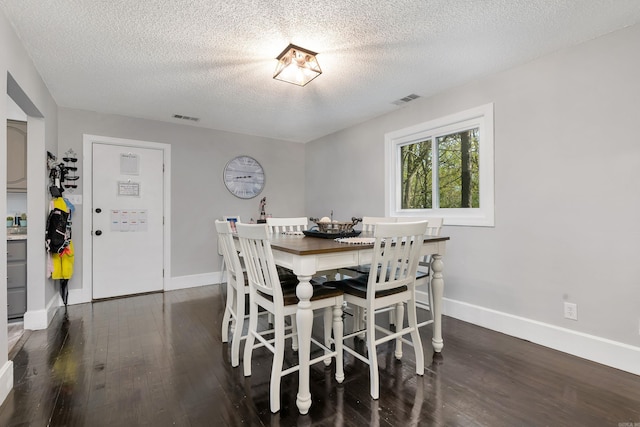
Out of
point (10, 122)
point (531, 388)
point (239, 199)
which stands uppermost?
point (10, 122)

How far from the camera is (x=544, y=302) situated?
239 cm

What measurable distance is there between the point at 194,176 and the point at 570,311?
14.3 feet

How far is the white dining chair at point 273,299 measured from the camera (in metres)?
1.61

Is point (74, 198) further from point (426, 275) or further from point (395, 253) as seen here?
point (426, 275)

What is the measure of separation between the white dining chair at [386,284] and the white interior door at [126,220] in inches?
121

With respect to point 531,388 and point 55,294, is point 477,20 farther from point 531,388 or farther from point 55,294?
point 55,294

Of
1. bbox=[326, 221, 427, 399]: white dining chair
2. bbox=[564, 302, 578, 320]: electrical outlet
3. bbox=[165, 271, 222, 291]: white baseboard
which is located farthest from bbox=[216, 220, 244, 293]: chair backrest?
bbox=[564, 302, 578, 320]: electrical outlet

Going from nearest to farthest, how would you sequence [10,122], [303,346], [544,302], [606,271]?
[303,346]
[606,271]
[544,302]
[10,122]

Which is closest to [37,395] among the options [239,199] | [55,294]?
[55,294]

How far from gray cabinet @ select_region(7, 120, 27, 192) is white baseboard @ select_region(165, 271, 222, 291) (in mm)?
1880

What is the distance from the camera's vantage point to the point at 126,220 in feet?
12.6

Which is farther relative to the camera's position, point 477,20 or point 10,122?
point 10,122

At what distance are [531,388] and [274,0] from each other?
2.72m

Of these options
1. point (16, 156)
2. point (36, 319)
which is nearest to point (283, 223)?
point (36, 319)
